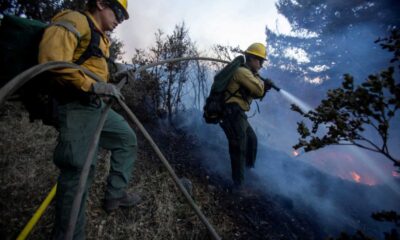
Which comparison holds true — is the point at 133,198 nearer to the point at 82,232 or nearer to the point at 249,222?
the point at 82,232

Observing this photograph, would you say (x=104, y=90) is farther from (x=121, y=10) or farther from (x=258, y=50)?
(x=258, y=50)

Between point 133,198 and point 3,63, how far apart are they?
7.15 ft

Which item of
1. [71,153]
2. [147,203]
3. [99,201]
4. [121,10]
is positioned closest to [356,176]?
[147,203]

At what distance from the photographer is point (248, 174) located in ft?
18.1

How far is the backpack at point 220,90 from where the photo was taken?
14.0 feet

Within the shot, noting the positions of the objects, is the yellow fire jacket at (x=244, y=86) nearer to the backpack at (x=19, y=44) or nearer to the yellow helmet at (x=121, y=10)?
the yellow helmet at (x=121, y=10)

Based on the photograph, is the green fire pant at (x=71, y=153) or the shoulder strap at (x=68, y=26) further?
the green fire pant at (x=71, y=153)

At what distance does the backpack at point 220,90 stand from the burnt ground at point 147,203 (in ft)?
4.40

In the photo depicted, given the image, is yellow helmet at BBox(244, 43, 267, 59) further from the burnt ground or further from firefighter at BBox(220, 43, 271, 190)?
the burnt ground

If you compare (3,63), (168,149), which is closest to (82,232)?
(3,63)

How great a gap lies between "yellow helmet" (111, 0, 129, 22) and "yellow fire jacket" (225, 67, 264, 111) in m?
2.24

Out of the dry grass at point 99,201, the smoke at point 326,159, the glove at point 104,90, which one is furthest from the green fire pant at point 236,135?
the glove at point 104,90

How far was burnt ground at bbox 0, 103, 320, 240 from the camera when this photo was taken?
115 inches

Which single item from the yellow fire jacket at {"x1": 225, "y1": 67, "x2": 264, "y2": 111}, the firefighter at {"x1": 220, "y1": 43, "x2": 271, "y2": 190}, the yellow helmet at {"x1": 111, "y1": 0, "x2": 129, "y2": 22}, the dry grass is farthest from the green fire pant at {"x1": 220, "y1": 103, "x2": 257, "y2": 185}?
the yellow helmet at {"x1": 111, "y1": 0, "x2": 129, "y2": 22}
